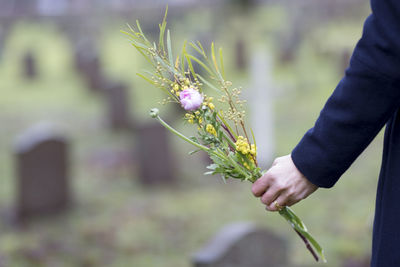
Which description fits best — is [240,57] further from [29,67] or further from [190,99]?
[190,99]

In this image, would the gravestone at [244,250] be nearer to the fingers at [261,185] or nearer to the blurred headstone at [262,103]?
the fingers at [261,185]

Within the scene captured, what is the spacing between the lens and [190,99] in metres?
1.80

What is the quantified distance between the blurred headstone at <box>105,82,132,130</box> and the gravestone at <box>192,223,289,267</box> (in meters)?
6.07

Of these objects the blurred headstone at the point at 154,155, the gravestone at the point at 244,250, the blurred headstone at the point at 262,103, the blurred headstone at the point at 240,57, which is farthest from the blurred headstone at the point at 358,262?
the blurred headstone at the point at 240,57

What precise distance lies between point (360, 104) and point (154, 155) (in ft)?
16.3

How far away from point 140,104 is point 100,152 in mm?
3612

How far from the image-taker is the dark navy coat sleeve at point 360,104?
1.43 meters

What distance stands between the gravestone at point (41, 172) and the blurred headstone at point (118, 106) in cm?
333

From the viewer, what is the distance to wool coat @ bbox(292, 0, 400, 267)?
1434 mm

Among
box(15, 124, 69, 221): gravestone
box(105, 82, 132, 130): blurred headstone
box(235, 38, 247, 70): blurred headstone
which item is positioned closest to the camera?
box(15, 124, 69, 221): gravestone

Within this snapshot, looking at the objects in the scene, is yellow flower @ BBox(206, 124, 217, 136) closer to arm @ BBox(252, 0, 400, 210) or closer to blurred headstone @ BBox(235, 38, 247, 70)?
arm @ BBox(252, 0, 400, 210)

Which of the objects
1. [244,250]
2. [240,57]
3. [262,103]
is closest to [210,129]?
[244,250]

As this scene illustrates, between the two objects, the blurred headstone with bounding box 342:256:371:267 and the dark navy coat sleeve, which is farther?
the blurred headstone with bounding box 342:256:371:267

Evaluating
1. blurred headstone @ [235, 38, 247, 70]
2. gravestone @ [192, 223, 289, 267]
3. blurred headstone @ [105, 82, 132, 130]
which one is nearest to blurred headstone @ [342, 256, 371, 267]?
gravestone @ [192, 223, 289, 267]
